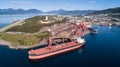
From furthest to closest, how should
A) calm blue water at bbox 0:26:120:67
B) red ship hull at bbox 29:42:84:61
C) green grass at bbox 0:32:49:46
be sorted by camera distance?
green grass at bbox 0:32:49:46 < red ship hull at bbox 29:42:84:61 < calm blue water at bbox 0:26:120:67

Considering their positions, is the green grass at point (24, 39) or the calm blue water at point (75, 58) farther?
the green grass at point (24, 39)

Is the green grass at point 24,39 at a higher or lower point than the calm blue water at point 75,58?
higher

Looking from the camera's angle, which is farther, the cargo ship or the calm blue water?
the cargo ship

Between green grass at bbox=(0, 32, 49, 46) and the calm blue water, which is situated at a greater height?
green grass at bbox=(0, 32, 49, 46)

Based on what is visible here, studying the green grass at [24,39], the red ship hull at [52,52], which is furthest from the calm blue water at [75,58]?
the green grass at [24,39]

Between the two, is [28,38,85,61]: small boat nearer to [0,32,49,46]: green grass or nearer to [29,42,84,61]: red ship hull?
[29,42,84,61]: red ship hull

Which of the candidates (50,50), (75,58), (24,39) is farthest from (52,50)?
(24,39)

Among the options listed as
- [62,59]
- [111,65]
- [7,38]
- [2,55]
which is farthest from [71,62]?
[7,38]

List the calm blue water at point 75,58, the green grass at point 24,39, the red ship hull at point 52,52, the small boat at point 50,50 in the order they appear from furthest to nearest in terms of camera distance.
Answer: the green grass at point 24,39
the small boat at point 50,50
the red ship hull at point 52,52
the calm blue water at point 75,58

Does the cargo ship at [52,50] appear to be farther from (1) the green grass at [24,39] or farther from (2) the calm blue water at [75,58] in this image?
(1) the green grass at [24,39]

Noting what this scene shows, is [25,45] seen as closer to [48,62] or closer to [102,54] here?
[48,62]

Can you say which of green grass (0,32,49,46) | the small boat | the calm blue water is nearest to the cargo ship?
the small boat
